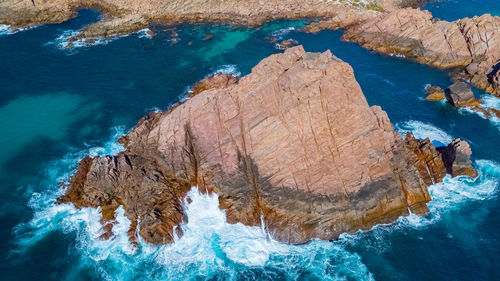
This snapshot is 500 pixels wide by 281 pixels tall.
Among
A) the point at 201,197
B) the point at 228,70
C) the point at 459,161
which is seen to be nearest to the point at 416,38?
the point at 459,161

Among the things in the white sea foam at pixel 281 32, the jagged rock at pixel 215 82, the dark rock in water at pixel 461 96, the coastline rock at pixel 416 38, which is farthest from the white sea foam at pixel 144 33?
the dark rock in water at pixel 461 96

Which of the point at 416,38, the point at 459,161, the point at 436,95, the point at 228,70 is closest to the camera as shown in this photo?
the point at 459,161

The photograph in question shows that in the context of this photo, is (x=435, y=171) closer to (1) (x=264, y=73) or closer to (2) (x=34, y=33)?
(1) (x=264, y=73)

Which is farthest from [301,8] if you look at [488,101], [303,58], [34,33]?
[34,33]

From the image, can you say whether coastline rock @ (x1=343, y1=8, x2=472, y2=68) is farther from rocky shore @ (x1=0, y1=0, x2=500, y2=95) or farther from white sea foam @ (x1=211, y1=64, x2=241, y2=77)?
white sea foam @ (x1=211, y1=64, x2=241, y2=77)

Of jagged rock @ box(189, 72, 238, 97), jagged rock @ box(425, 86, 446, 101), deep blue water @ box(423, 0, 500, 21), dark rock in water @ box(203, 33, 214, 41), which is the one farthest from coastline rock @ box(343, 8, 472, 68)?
jagged rock @ box(189, 72, 238, 97)

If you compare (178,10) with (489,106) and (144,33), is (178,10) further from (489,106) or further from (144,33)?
(489,106)
